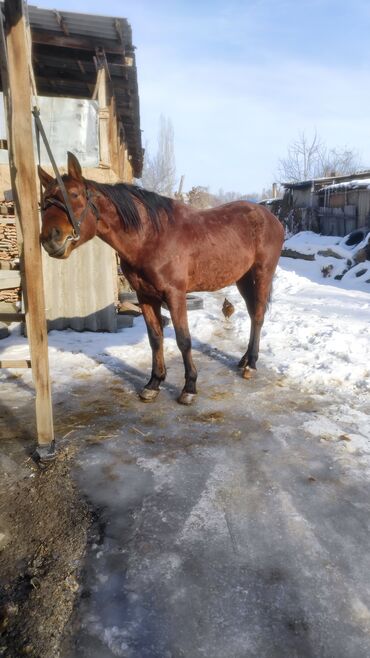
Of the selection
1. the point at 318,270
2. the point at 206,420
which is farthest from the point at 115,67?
the point at 318,270

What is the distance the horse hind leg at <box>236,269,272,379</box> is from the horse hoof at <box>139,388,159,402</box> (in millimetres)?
1163

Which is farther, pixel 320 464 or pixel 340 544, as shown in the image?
pixel 320 464

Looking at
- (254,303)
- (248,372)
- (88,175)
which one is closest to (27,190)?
(248,372)

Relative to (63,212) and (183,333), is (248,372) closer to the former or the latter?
(183,333)

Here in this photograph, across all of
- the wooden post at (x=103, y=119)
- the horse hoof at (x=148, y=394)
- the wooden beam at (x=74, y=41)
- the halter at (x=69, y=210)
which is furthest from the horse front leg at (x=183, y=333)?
the wooden beam at (x=74, y=41)

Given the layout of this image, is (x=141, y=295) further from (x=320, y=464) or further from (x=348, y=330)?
(x=348, y=330)

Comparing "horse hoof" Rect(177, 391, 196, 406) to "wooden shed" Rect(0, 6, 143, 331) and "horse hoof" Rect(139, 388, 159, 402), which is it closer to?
"horse hoof" Rect(139, 388, 159, 402)

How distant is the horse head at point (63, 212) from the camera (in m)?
2.87

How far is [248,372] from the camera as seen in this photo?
4.43m

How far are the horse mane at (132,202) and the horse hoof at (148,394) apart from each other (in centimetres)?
155

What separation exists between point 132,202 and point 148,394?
1795 mm

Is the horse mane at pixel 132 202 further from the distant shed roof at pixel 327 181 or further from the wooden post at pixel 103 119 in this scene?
the distant shed roof at pixel 327 181

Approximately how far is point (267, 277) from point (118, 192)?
2.15 metres

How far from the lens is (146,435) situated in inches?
126
